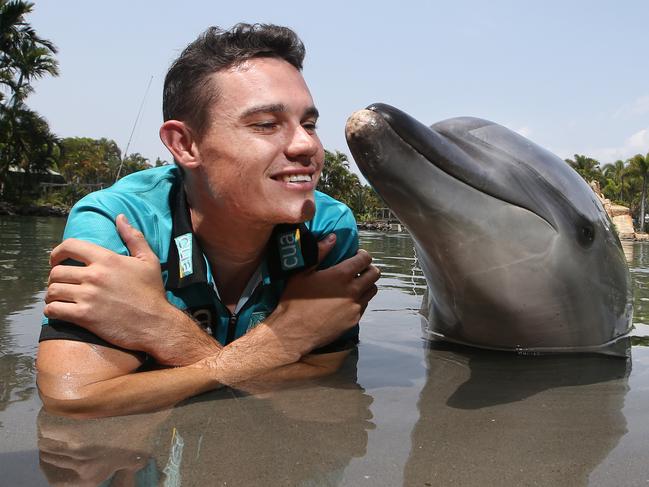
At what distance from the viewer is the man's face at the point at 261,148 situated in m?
2.43

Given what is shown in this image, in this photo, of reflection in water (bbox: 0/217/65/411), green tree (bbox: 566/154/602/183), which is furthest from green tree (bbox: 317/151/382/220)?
reflection in water (bbox: 0/217/65/411)

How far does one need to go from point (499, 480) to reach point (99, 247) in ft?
4.83

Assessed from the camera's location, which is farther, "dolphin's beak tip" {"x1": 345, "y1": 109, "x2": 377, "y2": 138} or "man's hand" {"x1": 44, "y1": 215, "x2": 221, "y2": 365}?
"dolphin's beak tip" {"x1": 345, "y1": 109, "x2": 377, "y2": 138}

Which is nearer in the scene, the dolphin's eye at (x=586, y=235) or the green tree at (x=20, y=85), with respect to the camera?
the dolphin's eye at (x=586, y=235)

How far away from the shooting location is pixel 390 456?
1634 millimetres

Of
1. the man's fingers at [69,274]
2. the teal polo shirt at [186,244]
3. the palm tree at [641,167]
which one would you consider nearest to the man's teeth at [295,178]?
the teal polo shirt at [186,244]

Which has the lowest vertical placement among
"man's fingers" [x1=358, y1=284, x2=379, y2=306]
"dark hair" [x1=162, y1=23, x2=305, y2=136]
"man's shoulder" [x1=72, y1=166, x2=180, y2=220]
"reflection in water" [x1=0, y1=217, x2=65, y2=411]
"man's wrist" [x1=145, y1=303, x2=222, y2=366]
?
"reflection in water" [x1=0, y1=217, x2=65, y2=411]

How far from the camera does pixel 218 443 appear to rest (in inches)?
66.4

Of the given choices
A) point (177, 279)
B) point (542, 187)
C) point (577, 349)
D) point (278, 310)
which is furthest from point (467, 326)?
point (177, 279)

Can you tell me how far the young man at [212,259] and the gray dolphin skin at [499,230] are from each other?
1.09ft

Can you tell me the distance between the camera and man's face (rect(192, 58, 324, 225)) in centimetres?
243

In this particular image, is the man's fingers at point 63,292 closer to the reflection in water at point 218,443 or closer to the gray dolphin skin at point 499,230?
the reflection in water at point 218,443

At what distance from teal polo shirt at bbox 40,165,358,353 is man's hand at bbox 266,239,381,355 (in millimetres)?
91

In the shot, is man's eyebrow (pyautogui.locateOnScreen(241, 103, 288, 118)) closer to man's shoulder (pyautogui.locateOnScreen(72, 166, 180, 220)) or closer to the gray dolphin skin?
the gray dolphin skin
